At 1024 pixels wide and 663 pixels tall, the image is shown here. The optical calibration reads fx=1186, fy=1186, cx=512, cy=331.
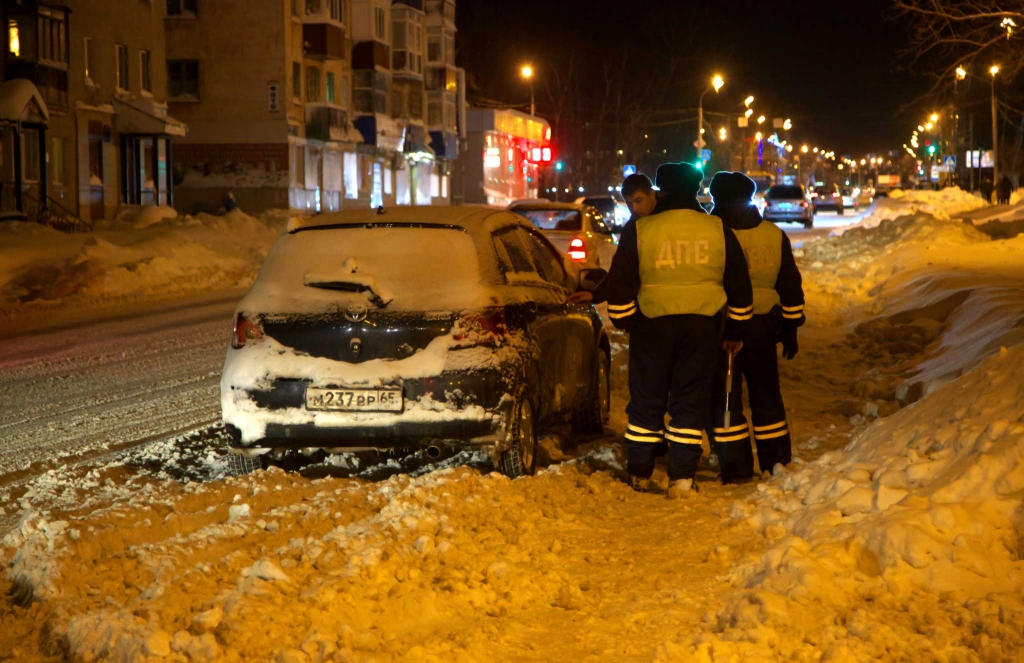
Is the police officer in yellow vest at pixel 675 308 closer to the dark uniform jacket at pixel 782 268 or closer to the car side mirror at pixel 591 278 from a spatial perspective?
the dark uniform jacket at pixel 782 268

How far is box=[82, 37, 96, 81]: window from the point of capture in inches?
1478

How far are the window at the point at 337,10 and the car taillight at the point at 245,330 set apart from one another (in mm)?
47958

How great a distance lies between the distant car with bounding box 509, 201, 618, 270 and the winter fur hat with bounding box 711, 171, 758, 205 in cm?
1133

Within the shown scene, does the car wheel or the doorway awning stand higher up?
the doorway awning

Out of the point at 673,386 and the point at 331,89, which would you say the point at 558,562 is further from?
the point at 331,89

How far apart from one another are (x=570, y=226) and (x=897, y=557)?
14525 mm

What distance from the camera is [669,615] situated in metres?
4.32

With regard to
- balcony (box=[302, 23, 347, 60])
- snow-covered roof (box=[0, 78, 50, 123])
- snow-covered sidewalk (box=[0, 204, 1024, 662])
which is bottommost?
snow-covered sidewalk (box=[0, 204, 1024, 662])

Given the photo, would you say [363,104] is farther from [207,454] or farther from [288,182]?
[207,454]

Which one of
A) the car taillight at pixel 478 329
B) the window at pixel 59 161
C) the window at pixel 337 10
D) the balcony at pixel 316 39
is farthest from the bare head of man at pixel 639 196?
the window at pixel 337 10

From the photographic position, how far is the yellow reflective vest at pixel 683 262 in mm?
6332

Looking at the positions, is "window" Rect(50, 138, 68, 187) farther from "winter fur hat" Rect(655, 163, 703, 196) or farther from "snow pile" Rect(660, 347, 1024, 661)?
"snow pile" Rect(660, 347, 1024, 661)

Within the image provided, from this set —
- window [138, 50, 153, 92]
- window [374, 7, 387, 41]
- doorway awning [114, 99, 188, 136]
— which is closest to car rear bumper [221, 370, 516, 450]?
doorway awning [114, 99, 188, 136]

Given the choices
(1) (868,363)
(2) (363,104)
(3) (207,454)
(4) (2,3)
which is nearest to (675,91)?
(2) (363,104)
